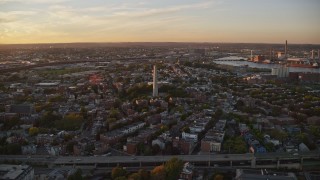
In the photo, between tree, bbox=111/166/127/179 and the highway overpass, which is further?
the highway overpass

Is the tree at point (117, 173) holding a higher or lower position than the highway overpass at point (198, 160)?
higher

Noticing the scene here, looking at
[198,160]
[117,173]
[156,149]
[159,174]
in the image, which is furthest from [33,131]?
[159,174]

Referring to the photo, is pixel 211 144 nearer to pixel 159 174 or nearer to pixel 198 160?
pixel 198 160

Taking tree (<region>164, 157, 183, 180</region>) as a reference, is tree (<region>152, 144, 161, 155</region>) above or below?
below

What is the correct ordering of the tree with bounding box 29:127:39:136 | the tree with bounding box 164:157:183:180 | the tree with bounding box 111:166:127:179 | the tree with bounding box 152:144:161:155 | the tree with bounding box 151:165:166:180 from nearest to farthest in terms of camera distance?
the tree with bounding box 151:165:166:180 → the tree with bounding box 164:157:183:180 → the tree with bounding box 111:166:127:179 → the tree with bounding box 152:144:161:155 → the tree with bounding box 29:127:39:136

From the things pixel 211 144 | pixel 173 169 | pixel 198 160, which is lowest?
pixel 198 160

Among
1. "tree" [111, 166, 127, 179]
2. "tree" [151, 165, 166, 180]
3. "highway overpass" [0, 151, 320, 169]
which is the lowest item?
"highway overpass" [0, 151, 320, 169]

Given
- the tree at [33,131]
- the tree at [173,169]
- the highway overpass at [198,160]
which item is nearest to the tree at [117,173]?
the tree at [173,169]

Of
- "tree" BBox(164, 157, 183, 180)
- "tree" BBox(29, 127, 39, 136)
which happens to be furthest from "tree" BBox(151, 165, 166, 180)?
"tree" BBox(29, 127, 39, 136)

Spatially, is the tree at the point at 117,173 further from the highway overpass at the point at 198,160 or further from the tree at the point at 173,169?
the highway overpass at the point at 198,160

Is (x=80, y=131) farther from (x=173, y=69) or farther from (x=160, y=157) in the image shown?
(x=173, y=69)

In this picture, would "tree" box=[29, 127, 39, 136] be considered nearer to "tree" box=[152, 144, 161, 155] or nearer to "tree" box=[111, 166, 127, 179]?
"tree" box=[152, 144, 161, 155]

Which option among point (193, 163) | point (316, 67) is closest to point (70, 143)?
point (193, 163)
